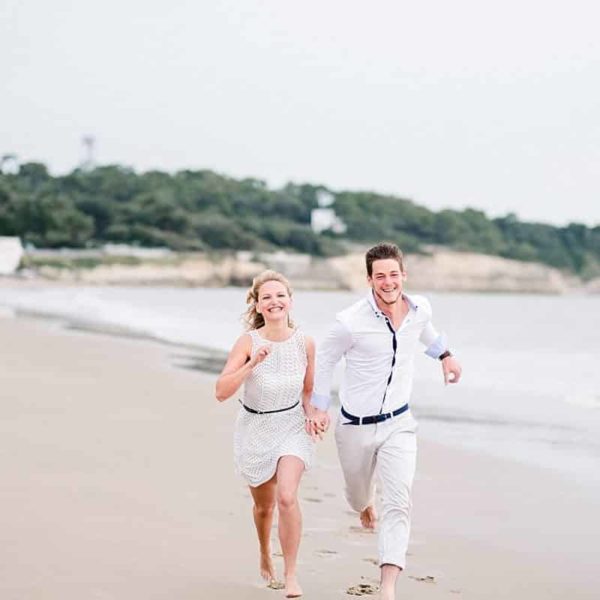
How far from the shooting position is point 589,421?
11.6 m

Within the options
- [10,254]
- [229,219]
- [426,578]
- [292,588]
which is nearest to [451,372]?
[426,578]

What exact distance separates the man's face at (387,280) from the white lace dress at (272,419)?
488 millimetres

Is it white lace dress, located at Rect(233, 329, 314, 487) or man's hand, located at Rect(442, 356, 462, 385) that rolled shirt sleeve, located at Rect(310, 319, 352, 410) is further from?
man's hand, located at Rect(442, 356, 462, 385)

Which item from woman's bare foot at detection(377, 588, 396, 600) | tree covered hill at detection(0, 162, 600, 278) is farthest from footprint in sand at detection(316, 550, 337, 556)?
tree covered hill at detection(0, 162, 600, 278)

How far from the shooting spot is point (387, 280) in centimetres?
474

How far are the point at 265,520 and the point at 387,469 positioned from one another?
640mm

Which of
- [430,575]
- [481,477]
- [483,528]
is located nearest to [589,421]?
[481,477]

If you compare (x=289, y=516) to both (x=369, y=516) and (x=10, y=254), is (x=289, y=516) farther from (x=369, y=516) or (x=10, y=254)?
(x=10, y=254)

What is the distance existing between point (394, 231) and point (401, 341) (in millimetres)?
141889

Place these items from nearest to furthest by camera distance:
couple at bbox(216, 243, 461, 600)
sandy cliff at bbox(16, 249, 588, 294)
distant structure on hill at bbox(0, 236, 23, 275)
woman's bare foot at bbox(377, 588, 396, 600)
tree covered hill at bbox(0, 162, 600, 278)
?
woman's bare foot at bbox(377, 588, 396, 600)
couple at bbox(216, 243, 461, 600)
distant structure on hill at bbox(0, 236, 23, 275)
sandy cliff at bbox(16, 249, 588, 294)
tree covered hill at bbox(0, 162, 600, 278)

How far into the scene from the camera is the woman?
4754 millimetres

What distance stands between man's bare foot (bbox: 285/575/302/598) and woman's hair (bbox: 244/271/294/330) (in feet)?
3.67

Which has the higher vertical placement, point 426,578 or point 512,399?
point 426,578

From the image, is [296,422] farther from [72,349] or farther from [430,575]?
[72,349]
